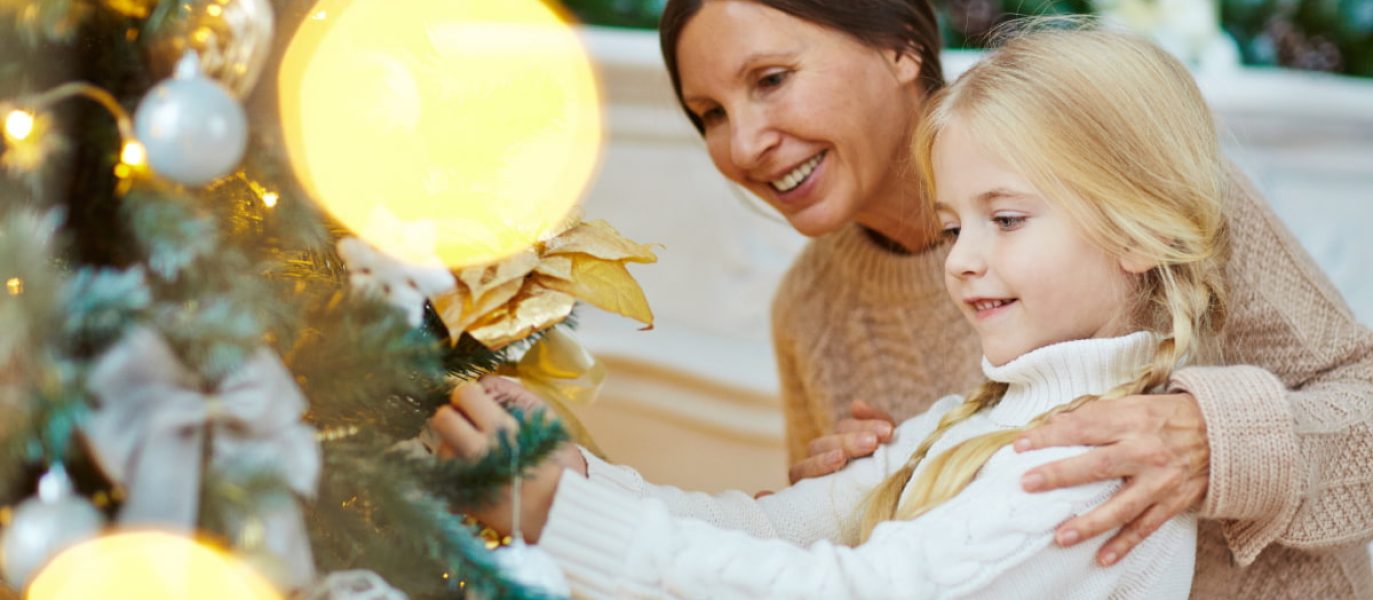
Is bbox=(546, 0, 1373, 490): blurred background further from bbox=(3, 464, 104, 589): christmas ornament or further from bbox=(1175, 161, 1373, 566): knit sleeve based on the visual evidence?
bbox=(3, 464, 104, 589): christmas ornament

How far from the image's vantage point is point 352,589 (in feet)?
1.98

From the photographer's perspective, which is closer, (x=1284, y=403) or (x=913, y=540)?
(x=913, y=540)

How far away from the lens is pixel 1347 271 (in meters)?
2.29

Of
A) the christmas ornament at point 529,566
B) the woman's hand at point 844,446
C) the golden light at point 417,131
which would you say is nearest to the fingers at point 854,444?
the woman's hand at point 844,446

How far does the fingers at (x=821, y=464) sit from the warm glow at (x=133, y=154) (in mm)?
708

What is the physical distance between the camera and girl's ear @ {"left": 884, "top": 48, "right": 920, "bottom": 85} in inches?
54.0

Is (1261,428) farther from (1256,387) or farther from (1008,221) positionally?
(1008,221)

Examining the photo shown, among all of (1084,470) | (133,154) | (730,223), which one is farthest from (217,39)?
(730,223)

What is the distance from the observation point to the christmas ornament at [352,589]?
1.97 ft

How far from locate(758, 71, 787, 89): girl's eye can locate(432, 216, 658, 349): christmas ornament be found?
55 cm

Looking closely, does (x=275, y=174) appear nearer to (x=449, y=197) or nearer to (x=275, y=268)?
(x=275, y=268)

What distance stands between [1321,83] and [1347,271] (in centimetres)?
38

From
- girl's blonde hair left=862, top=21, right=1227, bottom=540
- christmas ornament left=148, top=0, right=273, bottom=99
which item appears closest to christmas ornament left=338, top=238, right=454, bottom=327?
christmas ornament left=148, top=0, right=273, bottom=99

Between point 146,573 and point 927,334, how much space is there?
1093 millimetres
